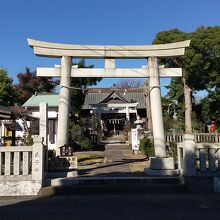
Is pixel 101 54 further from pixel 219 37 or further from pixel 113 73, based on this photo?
pixel 219 37

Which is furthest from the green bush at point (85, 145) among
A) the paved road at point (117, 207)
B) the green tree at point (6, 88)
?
the green tree at point (6, 88)

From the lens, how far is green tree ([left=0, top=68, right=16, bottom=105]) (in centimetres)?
3909

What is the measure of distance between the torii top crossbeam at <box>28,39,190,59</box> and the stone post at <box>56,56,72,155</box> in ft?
1.11

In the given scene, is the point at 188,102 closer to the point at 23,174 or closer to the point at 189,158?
the point at 189,158

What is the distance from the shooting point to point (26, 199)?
9.40m

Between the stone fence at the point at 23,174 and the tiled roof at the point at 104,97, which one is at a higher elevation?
the tiled roof at the point at 104,97

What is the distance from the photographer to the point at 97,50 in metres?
13.3

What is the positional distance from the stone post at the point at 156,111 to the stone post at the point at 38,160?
176 inches

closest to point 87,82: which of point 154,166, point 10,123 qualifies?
point 10,123

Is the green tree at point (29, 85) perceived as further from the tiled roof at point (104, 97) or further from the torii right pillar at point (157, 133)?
the torii right pillar at point (157, 133)

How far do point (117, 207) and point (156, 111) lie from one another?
5.46m

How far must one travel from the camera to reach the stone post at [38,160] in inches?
389

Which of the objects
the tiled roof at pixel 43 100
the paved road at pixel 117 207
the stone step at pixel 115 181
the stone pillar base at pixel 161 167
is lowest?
the paved road at pixel 117 207

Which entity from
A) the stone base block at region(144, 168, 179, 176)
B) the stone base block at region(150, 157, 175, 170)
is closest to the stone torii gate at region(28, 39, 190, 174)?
the stone base block at region(150, 157, 175, 170)
